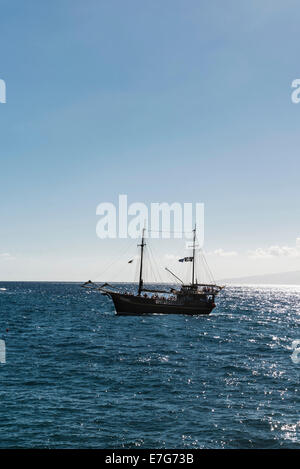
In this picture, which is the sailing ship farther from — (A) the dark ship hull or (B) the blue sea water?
(B) the blue sea water

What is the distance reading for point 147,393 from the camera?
2527 cm

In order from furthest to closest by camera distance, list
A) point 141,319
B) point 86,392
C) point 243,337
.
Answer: point 141,319 < point 243,337 < point 86,392

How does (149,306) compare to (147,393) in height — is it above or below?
below

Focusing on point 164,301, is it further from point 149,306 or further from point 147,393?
point 147,393

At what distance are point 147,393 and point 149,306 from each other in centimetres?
5432

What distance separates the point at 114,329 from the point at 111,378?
2908 centimetres

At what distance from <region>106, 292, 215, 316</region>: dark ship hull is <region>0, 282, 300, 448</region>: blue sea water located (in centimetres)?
3015

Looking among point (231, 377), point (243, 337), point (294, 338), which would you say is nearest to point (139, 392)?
point (231, 377)

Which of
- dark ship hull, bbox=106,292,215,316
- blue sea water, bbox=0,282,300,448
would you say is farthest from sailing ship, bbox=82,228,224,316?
blue sea water, bbox=0,282,300,448

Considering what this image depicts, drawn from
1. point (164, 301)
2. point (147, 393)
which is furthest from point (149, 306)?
point (147, 393)

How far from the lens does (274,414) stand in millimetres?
21984

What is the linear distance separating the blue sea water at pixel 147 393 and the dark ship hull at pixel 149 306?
3015cm

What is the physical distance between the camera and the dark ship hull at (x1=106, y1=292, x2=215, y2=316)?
7862 centimetres

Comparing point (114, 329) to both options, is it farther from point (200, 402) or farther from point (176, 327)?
point (200, 402)
